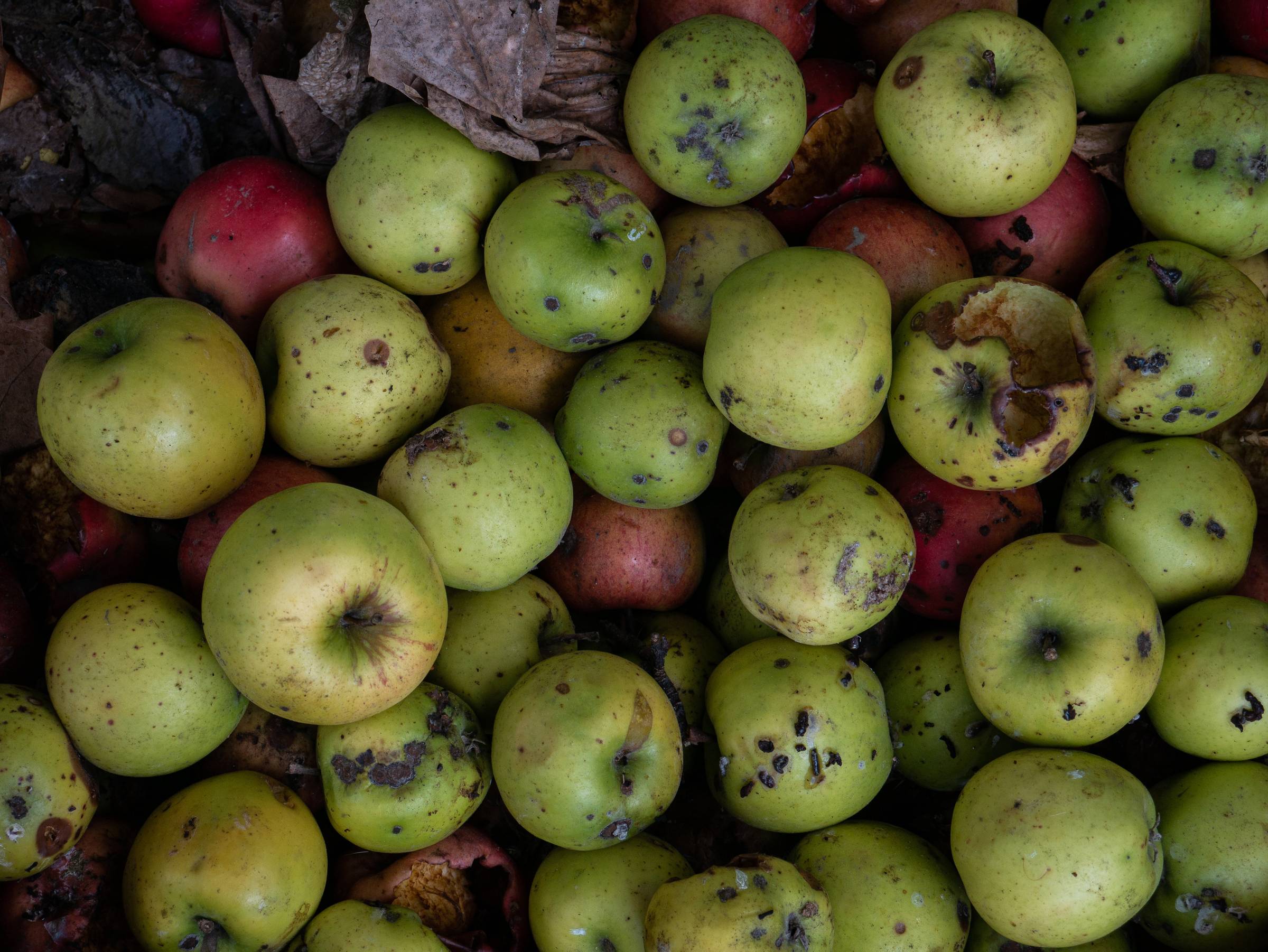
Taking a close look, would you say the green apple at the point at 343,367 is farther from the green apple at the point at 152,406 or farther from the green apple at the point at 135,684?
the green apple at the point at 135,684

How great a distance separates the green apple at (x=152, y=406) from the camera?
1.79 m

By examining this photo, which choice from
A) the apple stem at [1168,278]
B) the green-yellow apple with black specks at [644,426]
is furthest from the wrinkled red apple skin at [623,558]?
the apple stem at [1168,278]

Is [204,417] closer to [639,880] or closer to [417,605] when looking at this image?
[417,605]

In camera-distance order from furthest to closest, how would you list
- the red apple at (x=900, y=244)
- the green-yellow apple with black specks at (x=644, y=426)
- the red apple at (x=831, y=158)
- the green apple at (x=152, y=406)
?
1. the red apple at (x=831, y=158)
2. the red apple at (x=900, y=244)
3. the green-yellow apple with black specks at (x=644, y=426)
4. the green apple at (x=152, y=406)

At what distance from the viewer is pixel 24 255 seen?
2.41 metres

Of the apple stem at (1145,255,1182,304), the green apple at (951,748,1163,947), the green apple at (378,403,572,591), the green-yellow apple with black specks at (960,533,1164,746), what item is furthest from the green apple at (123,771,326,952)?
the apple stem at (1145,255,1182,304)

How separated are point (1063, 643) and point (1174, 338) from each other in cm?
76

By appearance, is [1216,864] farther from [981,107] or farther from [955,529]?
[981,107]

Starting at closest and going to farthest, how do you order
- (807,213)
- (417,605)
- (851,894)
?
(417,605)
(851,894)
(807,213)

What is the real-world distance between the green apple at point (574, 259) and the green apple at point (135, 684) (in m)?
1.05

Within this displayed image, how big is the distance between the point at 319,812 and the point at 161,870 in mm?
391

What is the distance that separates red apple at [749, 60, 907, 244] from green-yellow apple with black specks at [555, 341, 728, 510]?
0.68m

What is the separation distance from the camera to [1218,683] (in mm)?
1959

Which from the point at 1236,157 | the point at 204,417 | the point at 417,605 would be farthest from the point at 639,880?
the point at 1236,157
